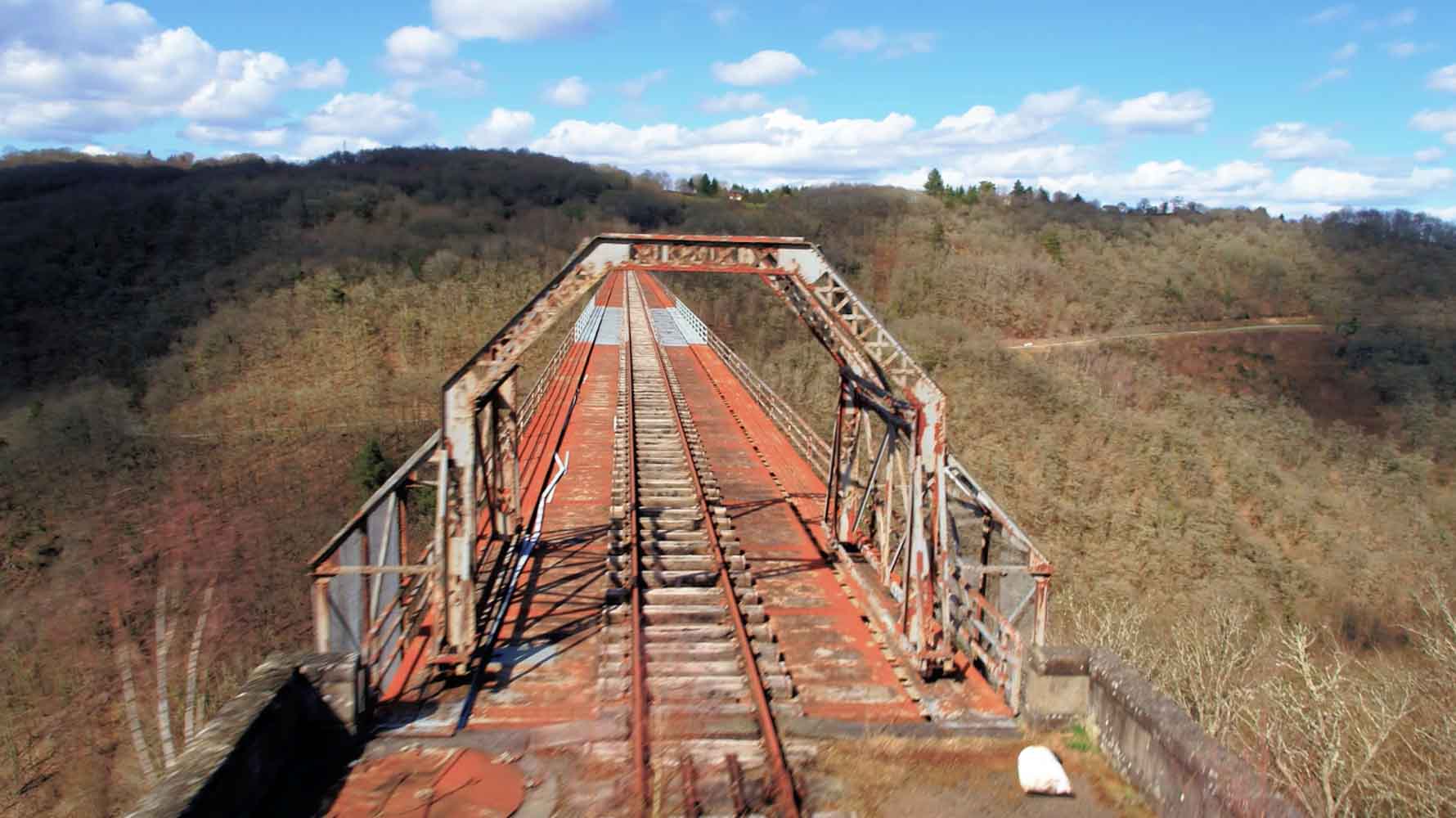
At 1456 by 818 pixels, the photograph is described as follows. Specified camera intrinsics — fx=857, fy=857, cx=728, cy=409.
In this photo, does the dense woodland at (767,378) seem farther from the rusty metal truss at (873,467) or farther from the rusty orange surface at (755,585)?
the rusty orange surface at (755,585)

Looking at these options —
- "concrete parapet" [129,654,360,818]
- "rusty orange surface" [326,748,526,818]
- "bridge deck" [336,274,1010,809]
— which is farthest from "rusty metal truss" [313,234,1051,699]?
"rusty orange surface" [326,748,526,818]

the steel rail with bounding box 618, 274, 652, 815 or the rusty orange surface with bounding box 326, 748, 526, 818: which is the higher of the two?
the steel rail with bounding box 618, 274, 652, 815

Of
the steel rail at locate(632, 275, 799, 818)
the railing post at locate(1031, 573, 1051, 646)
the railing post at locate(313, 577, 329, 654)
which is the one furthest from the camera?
the railing post at locate(1031, 573, 1051, 646)

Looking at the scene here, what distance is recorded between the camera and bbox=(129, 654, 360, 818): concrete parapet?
15.6 ft

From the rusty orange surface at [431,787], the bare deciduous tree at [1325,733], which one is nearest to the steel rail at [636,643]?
the rusty orange surface at [431,787]

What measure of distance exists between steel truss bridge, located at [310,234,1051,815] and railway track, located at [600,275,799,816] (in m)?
0.02

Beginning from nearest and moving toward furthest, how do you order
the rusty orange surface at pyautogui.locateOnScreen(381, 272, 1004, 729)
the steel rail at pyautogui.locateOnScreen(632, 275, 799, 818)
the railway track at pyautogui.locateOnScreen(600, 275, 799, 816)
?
the steel rail at pyautogui.locateOnScreen(632, 275, 799, 818), the railway track at pyautogui.locateOnScreen(600, 275, 799, 816), the rusty orange surface at pyautogui.locateOnScreen(381, 272, 1004, 729)

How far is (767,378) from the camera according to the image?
130ft

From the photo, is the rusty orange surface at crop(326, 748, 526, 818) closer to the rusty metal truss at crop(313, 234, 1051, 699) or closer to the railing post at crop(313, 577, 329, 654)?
the railing post at crop(313, 577, 329, 654)

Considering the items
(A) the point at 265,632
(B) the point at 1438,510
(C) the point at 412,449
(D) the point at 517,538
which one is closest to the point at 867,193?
(B) the point at 1438,510

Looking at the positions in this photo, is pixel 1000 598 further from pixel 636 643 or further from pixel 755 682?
pixel 636 643

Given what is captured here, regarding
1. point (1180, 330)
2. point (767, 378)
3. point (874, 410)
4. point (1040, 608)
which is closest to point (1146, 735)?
point (1040, 608)

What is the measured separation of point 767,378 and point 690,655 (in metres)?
31.6

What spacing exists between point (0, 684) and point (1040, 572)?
22876 millimetres
